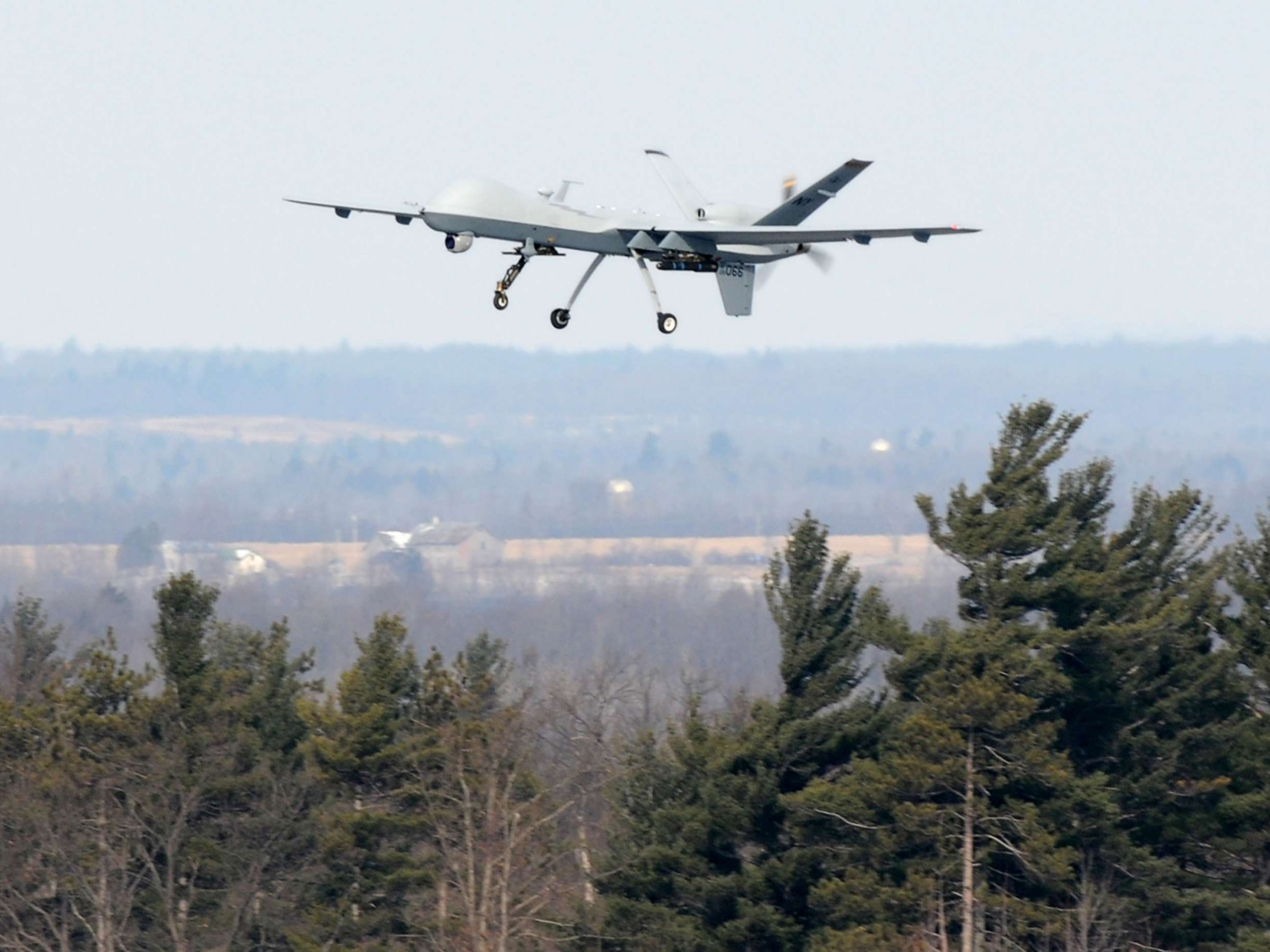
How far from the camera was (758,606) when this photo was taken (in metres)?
164

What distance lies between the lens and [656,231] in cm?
3155

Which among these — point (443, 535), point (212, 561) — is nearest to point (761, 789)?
point (443, 535)

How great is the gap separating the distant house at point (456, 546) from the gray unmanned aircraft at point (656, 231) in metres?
146

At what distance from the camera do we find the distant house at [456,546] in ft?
589

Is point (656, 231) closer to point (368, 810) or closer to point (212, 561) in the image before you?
point (368, 810)

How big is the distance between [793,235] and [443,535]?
156m

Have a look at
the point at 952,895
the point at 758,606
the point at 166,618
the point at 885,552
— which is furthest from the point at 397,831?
the point at 885,552

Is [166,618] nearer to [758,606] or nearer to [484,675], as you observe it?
[484,675]

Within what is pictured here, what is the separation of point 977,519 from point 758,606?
122 m

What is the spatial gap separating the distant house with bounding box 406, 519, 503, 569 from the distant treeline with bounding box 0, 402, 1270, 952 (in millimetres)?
134427

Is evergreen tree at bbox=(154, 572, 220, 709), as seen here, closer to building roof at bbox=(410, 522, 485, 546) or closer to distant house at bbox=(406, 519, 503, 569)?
distant house at bbox=(406, 519, 503, 569)

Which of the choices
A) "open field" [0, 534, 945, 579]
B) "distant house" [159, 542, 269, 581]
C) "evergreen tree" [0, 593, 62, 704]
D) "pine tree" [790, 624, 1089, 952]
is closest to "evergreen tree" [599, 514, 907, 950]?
"pine tree" [790, 624, 1089, 952]

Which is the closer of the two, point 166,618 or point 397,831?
point 397,831

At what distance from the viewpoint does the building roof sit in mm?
183625
